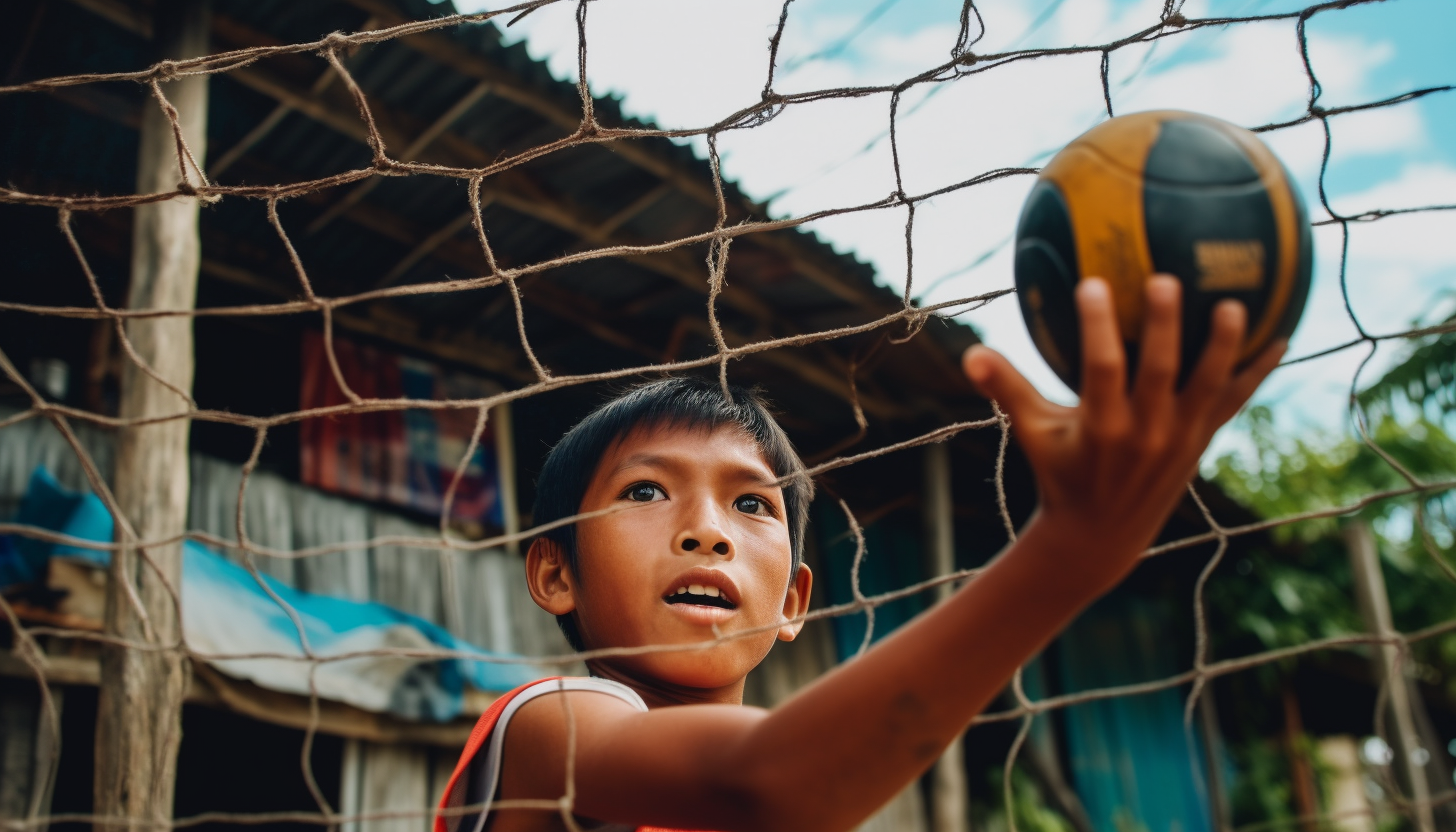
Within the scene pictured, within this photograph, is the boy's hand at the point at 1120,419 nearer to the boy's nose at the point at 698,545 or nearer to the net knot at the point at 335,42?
the boy's nose at the point at 698,545

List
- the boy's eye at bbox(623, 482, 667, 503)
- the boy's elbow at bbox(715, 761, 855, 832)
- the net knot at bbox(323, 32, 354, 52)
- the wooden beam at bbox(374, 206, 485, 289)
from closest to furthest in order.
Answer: the boy's elbow at bbox(715, 761, 855, 832)
the boy's eye at bbox(623, 482, 667, 503)
the net knot at bbox(323, 32, 354, 52)
the wooden beam at bbox(374, 206, 485, 289)

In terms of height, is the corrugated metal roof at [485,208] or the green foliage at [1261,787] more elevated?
the corrugated metal roof at [485,208]

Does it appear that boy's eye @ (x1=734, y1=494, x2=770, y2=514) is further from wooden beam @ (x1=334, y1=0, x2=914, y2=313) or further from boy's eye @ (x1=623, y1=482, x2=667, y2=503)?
wooden beam @ (x1=334, y1=0, x2=914, y2=313)

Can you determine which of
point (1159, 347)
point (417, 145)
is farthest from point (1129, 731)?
point (1159, 347)

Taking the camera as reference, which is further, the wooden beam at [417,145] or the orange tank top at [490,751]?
the wooden beam at [417,145]

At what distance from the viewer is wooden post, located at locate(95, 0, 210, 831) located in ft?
7.79

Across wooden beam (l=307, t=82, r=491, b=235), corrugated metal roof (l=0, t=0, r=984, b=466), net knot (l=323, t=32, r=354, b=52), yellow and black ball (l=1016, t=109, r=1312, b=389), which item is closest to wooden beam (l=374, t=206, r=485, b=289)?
corrugated metal roof (l=0, t=0, r=984, b=466)

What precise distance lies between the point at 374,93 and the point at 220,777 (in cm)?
301

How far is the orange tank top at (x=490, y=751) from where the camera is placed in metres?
1.11

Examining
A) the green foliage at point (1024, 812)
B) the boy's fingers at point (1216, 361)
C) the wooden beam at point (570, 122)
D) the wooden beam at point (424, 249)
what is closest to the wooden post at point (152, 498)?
the wooden beam at point (570, 122)

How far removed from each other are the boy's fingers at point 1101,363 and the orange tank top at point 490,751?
1.84ft

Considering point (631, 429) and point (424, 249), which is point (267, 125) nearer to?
point (424, 249)

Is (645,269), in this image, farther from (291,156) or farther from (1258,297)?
(1258,297)

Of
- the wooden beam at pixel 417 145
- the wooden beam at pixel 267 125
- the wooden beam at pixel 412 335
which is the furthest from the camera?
the wooden beam at pixel 412 335
